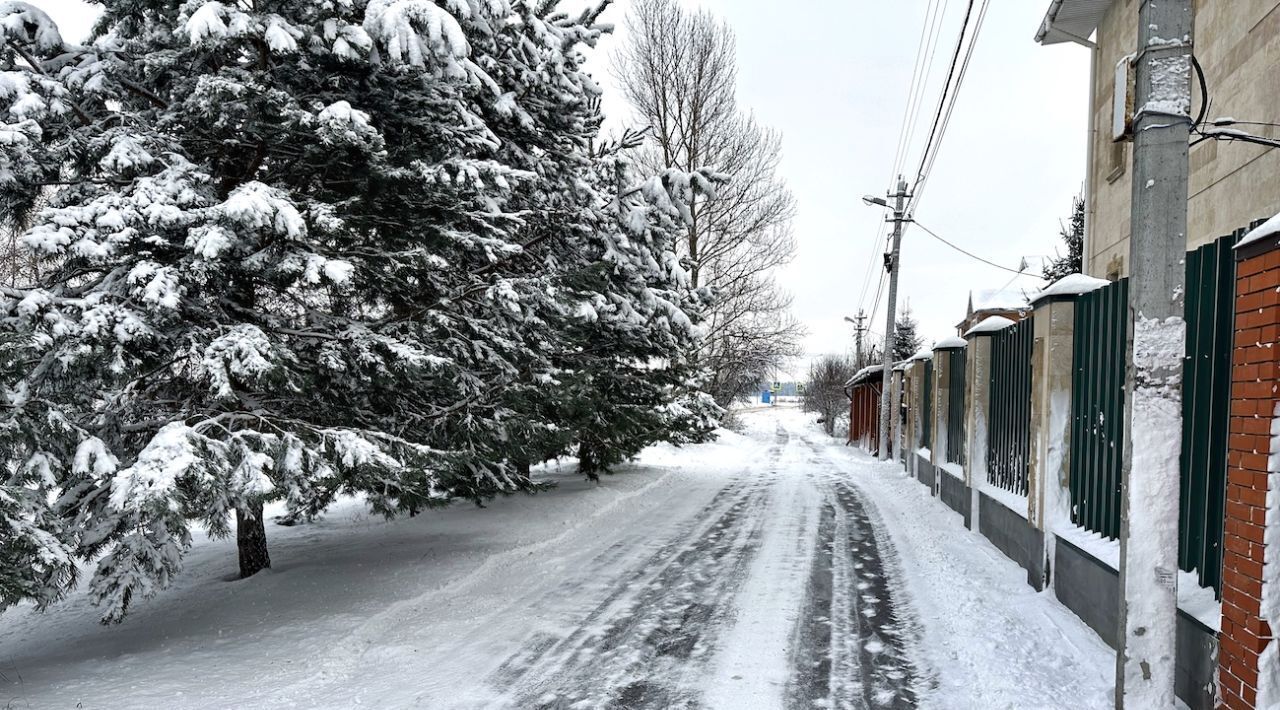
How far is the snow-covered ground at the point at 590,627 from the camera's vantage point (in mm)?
3809

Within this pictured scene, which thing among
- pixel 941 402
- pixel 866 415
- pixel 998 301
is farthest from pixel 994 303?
pixel 941 402

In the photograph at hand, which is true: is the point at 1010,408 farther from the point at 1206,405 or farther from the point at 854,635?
the point at 1206,405

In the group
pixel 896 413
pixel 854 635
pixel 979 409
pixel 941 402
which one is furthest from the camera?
pixel 896 413

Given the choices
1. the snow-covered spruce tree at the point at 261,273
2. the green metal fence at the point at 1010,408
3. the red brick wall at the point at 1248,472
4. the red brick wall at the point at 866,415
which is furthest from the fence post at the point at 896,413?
the red brick wall at the point at 1248,472

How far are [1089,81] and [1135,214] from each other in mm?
12471

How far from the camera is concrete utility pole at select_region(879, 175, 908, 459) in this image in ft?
64.2

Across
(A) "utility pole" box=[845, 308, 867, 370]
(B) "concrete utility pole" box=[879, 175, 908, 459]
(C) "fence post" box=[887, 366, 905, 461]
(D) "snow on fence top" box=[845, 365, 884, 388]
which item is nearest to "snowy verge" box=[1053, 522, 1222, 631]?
(C) "fence post" box=[887, 366, 905, 461]

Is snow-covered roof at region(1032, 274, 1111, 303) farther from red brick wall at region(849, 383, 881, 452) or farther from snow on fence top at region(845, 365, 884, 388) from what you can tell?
red brick wall at region(849, 383, 881, 452)

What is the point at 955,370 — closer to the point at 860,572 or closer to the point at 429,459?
the point at 860,572

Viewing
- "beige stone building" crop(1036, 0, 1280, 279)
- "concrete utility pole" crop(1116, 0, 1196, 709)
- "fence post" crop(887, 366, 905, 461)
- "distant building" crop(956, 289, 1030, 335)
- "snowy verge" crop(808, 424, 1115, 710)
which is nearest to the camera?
"concrete utility pole" crop(1116, 0, 1196, 709)

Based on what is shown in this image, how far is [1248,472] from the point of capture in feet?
9.04

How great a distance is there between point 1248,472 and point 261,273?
6.30 m

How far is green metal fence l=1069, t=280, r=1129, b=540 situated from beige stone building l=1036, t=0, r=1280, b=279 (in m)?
1.76

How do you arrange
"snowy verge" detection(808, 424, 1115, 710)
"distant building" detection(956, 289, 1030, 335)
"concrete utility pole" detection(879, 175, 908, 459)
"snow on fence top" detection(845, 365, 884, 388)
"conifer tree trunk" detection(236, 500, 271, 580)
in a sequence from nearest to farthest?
"snowy verge" detection(808, 424, 1115, 710) < "conifer tree trunk" detection(236, 500, 271, 580) < "concrete utility pole" detection(879, 175, 908, 459) < "snow on fence top" detection(845, 365, 884, 388) < "distant building" detection(956, 289, 1030, 335)
